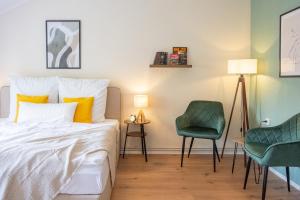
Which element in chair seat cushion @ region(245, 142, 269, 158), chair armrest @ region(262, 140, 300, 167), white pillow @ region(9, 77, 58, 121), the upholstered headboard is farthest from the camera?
the upholstered headboard

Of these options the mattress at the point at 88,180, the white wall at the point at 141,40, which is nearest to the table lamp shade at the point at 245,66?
the white wall at the point at 141,40

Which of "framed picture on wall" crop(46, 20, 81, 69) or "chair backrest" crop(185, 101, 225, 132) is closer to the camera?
"chair backrest" crop(185, 101, 225, 132)

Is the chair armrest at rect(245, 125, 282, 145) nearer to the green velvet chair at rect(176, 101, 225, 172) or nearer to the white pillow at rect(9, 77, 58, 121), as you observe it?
the green velvet chair at rect(176, 101, 225, 172)

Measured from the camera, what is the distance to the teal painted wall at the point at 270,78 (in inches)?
116

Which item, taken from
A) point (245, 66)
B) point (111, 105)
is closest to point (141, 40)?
point (111, 105)

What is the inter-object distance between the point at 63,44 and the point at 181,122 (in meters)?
2.06

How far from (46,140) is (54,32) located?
212 cm

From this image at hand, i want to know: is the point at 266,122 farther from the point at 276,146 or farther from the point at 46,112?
the point at 46,112

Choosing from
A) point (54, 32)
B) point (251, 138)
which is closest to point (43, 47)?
point (54, 32)

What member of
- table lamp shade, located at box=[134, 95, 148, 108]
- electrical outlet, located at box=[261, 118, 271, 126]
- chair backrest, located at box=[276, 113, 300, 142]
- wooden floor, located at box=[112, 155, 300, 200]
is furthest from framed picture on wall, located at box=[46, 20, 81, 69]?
chair backrest, located at box=[276, 113, 300, 142]

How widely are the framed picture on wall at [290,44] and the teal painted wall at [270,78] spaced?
0.08 m

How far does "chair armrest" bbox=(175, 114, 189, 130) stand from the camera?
11.7 feet

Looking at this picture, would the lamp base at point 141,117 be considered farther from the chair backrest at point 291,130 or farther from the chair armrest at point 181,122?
the chair backrest at point 291,130

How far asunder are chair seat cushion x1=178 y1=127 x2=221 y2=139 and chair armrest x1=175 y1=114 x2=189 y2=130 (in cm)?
6
